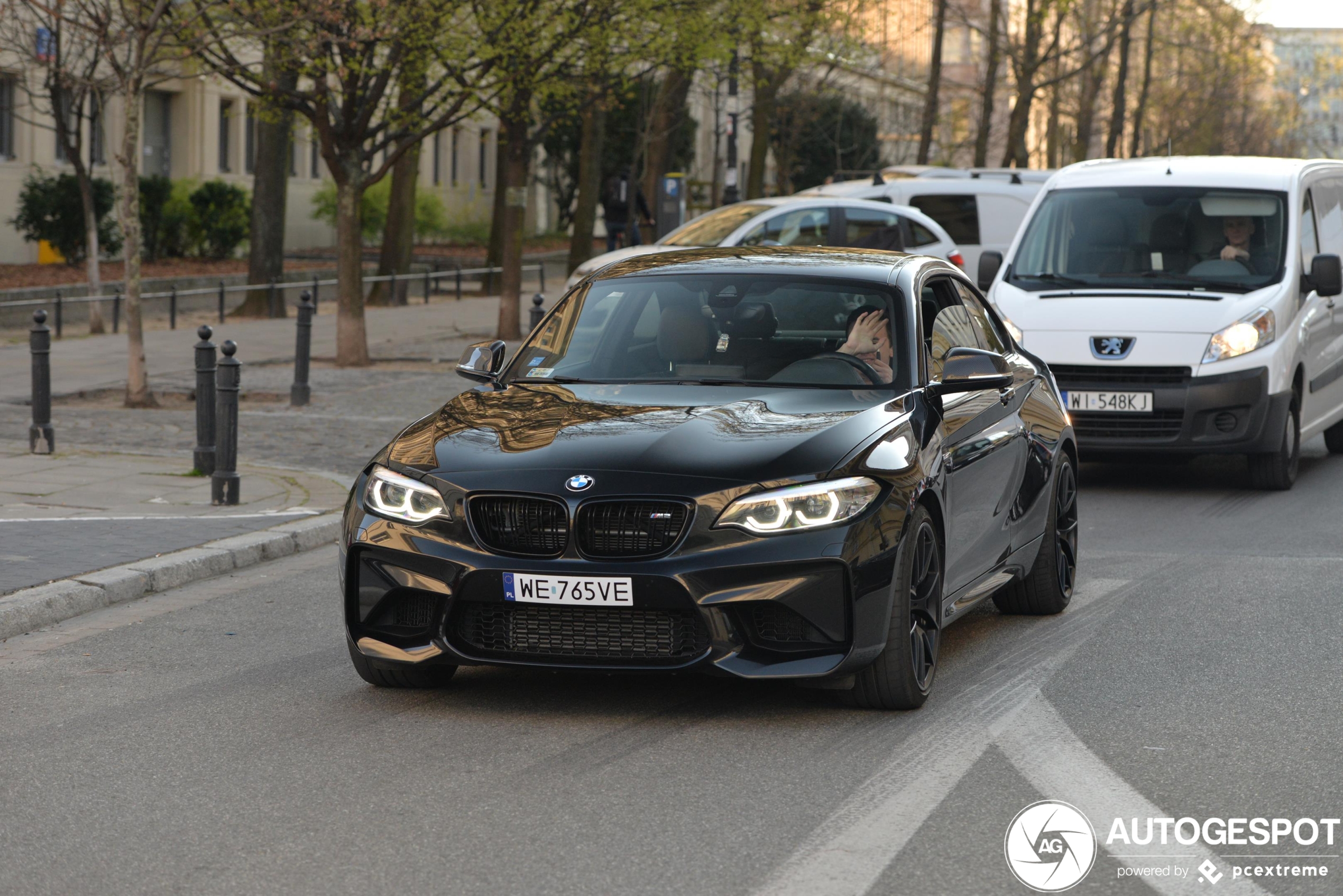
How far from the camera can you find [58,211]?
3203cm

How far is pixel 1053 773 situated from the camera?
5.36 meters

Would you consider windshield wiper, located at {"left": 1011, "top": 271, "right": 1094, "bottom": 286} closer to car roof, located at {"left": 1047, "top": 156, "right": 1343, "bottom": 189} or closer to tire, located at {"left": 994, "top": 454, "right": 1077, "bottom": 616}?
car roof, located at {"left": 1047, "top": 156, "right": 1343, "bottom": 189}

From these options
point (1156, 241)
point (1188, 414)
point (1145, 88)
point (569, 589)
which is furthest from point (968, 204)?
point (1145, 88)

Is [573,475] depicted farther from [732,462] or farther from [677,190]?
[677,190]

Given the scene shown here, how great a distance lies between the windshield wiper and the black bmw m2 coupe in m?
5.83

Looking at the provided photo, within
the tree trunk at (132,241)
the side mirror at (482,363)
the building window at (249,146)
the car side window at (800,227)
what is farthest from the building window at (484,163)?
the side mirror at (482,363)

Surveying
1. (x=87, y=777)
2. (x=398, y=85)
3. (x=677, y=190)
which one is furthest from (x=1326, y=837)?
(x=677, y=190)

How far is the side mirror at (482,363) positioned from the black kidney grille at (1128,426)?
18.6 ft

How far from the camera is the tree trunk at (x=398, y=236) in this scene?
106ft

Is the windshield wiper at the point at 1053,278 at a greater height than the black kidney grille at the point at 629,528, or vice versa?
the windshield wiper at the point at 1053,278

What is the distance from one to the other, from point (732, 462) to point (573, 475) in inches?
19.2

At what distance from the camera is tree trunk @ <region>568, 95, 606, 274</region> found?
32688mm

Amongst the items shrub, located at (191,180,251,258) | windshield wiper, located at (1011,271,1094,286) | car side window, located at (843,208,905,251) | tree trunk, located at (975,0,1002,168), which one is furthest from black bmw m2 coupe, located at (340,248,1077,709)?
tree trunk, located at (975,0,1002,168)

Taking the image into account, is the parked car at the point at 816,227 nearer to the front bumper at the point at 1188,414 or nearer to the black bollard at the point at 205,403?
the front bumper at the point at 1188,414
